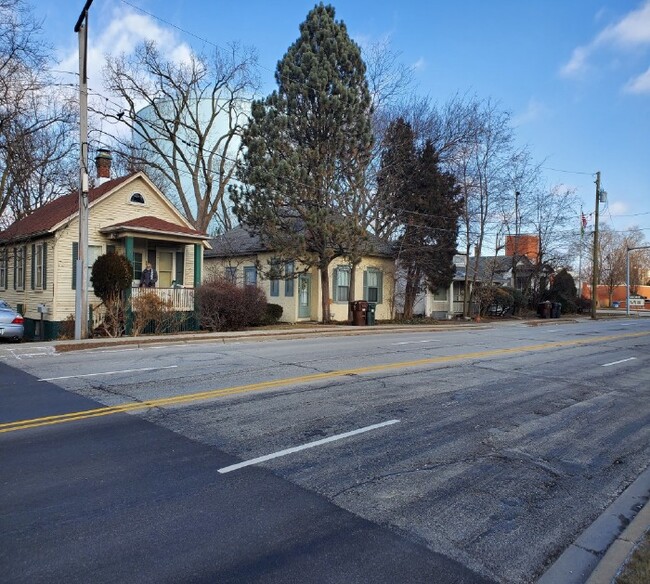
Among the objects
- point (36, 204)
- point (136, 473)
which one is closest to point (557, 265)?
point (36, 204)

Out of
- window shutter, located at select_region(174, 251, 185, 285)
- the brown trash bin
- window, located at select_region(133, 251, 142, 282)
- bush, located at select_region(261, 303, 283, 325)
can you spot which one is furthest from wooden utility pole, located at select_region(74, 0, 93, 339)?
the brown trash bin

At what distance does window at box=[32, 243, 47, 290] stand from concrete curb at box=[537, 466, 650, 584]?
22.0m

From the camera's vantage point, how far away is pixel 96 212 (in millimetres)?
21766

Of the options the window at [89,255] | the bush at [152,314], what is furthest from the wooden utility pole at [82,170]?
the window at [89,255]

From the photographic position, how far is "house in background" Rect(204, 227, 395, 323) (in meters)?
27.0

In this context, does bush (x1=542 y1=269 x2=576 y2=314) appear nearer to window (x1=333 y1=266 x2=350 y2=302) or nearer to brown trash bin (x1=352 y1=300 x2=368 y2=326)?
window (x1=333 y1=266 x2=350 y2=302)

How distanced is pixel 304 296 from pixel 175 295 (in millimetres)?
8430

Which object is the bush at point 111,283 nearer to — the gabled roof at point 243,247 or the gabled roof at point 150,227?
the gabled roof at point 150,227

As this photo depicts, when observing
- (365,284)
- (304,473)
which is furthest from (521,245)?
(304,473)

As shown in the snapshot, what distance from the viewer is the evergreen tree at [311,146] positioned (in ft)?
75.2

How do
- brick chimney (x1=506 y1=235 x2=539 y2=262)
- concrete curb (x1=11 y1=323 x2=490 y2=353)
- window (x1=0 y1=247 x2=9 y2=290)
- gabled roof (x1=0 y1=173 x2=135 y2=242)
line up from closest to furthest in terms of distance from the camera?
concrete curb (x1=11 y1=323 x2=490 y2=353) → gabled roof (x1=0 y1=173 x2=135 y2=242) → window (x1=0 y1=247 x2=9 y2=290) → brick chimney (x1=506 y1=235 x2=539 y2=262)

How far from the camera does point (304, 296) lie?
27.6m

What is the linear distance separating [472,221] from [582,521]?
1192 inches

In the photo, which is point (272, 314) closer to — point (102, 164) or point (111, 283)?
point (111, 283)
